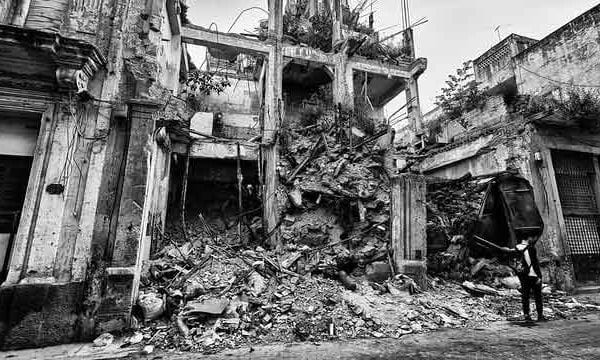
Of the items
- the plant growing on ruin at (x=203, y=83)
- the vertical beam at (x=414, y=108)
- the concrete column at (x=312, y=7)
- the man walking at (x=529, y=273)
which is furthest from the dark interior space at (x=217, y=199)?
the concrete column at (x=312, y=7)

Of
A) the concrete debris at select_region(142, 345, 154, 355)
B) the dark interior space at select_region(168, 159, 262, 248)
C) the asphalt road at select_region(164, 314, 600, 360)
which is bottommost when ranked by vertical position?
the concrete debris at select_region(142, 345, 154, 355)

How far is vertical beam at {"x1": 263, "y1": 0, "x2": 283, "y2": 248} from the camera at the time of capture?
8906 millimetres

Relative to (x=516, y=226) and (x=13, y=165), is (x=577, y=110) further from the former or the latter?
(x=13, y=165)

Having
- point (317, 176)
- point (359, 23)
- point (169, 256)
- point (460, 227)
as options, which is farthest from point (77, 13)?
point (359, 23)

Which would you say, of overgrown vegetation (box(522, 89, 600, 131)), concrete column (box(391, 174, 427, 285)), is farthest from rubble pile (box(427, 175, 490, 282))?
overgrown vegetation (box(522, 89, 600, 131))

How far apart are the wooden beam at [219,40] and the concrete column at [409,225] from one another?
768cm

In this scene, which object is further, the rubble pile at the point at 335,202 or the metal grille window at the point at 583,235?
the metal grille window at the point at 583,235

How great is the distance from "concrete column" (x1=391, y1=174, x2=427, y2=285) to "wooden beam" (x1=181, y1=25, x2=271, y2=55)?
768 cm

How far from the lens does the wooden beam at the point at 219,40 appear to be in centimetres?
1032

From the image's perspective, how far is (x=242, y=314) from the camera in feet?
15.2

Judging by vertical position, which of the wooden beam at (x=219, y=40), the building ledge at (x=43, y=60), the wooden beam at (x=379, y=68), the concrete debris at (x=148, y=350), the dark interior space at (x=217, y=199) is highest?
the wooden beam at (x=379, y=68)

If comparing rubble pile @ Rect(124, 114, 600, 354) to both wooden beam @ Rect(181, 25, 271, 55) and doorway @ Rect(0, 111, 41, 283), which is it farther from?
wooden beam @ Rect(181, 25, 271, 55)

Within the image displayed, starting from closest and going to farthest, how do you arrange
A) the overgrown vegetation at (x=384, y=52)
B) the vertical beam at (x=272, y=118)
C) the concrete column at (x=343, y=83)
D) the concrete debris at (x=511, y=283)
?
1. the concrete debris at (x=511, y=283)
2. the vertical beam at (x=272, y=118)
3. the concrete column at (x=343, y=83)
4. the overgrown vegetation at (x=384, y=52)

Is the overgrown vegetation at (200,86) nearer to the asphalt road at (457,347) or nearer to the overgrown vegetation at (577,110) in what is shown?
the asphalt road at (457,347)
